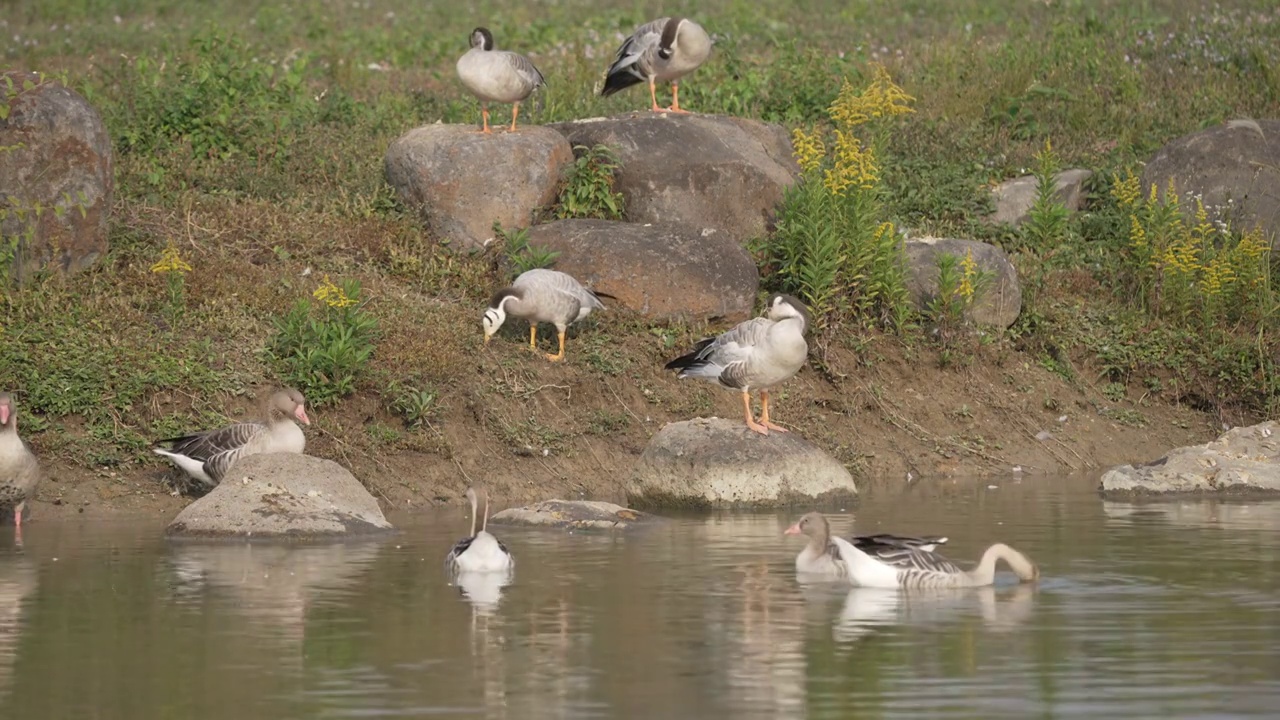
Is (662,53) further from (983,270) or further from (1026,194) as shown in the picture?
(1026,194)

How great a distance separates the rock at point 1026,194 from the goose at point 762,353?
649 centimetres

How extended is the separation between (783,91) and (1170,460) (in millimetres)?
10207

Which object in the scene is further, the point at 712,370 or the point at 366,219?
the point at 366,219

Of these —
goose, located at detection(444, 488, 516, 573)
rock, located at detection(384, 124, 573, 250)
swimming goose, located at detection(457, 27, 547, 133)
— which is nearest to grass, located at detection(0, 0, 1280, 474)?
rock, located at detection(384, 124, 573, 250)

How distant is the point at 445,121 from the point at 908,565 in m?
13.6

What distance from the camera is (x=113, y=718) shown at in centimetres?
868

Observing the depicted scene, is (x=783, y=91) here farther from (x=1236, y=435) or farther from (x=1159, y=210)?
(x=1236, y=435)

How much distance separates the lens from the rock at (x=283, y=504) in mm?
14062

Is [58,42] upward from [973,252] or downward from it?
upward

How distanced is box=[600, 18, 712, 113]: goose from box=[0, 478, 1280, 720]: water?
7788 mm

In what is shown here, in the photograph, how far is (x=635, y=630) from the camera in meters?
10.6

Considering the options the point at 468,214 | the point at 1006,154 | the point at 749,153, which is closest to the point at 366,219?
the point at 468,214

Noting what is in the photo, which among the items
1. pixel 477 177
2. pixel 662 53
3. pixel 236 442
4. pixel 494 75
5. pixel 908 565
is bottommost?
pixel 908 565

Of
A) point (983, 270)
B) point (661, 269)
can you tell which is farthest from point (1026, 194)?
point (661, 269)
